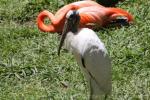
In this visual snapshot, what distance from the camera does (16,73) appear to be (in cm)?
723

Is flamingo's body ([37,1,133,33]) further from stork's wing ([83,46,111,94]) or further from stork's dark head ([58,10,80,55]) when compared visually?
stork's wing ([83,46,111,94])

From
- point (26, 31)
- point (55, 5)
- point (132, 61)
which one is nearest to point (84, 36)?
point (132, 61)

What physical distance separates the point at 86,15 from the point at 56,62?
1067 millimetres

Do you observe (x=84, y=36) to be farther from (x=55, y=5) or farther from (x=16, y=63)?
(x=55, y=5)

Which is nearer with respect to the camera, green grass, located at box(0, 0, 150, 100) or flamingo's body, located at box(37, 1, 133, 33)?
green grass, located at box(0, 0, 150, 100)

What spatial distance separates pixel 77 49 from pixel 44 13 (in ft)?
10.1

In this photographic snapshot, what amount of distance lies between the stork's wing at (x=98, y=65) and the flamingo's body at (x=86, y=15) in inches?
101

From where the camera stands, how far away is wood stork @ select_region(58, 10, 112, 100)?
5.43m

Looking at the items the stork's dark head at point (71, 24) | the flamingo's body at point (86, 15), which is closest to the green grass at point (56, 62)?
the flamingo's body at point (86, 15)

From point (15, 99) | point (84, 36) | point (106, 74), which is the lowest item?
point (15, 99)

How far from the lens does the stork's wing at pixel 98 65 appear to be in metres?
5.42

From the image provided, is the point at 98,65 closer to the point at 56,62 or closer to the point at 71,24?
the point at 71,24

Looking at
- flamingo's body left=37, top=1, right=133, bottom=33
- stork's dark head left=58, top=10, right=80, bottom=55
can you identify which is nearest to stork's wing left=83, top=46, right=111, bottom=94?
stork's dark head left=58, top=10, right=80, bottom=55

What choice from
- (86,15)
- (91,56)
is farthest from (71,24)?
(86,15)
